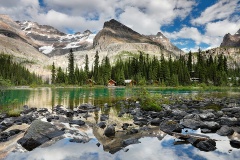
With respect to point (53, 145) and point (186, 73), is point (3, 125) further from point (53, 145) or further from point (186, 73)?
point (186, 73)

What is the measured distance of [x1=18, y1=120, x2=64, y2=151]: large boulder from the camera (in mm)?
12719

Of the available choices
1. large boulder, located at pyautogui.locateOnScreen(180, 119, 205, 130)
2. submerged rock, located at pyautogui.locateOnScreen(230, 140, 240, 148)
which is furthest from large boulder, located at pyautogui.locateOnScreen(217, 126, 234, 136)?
submerged rock, located at pyautogui.locateOnScreen(230, 140, 240, 148)

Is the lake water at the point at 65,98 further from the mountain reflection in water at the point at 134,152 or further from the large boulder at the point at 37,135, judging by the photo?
the mountain reflection in water at the point at 134,152

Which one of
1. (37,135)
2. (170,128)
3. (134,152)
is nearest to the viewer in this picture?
(134,152)

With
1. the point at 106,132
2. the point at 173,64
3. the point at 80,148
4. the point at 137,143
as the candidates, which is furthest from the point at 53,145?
the point at 173,64

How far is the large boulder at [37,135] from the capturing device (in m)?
12.7

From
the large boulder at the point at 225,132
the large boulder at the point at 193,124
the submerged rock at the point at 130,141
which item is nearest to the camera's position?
the submerged rock at the point at 130,141

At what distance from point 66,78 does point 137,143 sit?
143 m

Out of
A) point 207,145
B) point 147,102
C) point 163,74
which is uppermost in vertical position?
point 163,74

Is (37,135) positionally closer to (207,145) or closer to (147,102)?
(207,145)

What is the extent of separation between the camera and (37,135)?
13.7 metres

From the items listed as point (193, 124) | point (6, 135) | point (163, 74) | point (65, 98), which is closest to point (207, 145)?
point (193, 124)

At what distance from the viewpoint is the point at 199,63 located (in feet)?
471

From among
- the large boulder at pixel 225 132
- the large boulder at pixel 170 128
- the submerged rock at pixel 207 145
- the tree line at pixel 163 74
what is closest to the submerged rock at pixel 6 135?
the large boulder at pixel 170 128
